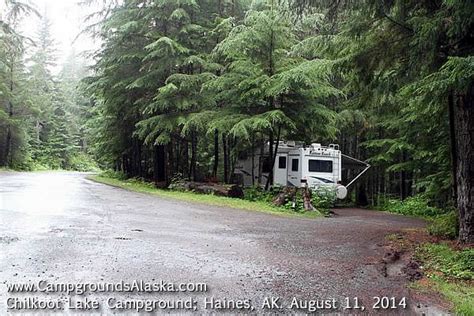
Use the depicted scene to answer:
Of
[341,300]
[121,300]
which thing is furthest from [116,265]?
[341,300]

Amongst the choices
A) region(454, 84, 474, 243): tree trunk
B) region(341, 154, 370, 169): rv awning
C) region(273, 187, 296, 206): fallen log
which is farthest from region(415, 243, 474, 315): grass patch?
region(341, 154, 370, 169): rv awning

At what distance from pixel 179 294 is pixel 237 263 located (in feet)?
4.89

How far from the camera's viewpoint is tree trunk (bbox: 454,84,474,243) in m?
6.83

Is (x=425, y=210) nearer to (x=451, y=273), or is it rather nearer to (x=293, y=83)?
(x=293, y=83)

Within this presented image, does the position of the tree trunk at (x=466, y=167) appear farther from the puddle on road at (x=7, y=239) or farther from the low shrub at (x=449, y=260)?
the puddle on road at (x=7, y=239)

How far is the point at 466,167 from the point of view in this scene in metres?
6.92

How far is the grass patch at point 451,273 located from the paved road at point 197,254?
46 cm

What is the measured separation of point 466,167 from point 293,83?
29.9ft

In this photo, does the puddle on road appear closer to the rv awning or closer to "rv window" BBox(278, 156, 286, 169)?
"rv window" BBox(278, 156, 286, 169)

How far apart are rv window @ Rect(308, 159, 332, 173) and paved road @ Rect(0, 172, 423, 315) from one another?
26.4 ft

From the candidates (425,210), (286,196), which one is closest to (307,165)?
(286,196)

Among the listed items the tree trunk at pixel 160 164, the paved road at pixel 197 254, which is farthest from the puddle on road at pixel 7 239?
the tree trunk at pixel 160 164

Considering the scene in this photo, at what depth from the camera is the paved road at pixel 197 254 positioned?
466cm

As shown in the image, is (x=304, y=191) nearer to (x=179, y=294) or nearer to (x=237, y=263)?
(x=237, y=263)
